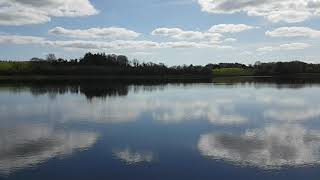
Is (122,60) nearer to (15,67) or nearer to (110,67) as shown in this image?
(110,67)

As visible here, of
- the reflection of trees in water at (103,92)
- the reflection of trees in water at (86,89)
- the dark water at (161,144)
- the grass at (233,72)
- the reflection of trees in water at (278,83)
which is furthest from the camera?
the grass at (233,72)

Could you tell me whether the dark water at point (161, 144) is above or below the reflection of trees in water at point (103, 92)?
above

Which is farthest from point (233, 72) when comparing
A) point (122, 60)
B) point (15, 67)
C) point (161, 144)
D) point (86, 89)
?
point (161, 144)

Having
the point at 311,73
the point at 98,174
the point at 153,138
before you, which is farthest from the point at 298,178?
the point at 311,73

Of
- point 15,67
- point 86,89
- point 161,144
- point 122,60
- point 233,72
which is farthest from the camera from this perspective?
point 233,72

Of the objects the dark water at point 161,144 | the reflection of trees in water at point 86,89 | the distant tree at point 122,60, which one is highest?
the distant tree at point 122,60

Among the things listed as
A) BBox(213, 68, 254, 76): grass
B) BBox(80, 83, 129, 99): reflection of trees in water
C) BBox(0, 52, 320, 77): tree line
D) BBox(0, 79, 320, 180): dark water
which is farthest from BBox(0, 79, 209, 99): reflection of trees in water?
BBox(213, 68, 254, 76): grass

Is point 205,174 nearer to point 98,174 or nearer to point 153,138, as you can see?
point 98,174

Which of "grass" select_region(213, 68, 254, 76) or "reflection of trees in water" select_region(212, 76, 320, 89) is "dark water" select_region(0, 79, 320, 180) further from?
"grass" select_region(213, 68, 254, 76)

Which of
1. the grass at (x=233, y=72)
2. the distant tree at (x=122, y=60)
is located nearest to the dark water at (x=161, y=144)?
the distant tree at (x=122, y=60)

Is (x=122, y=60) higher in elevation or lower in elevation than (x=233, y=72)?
higher

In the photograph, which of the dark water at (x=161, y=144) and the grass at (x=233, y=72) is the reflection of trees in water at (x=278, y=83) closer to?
the dark water at (x=161, y=144)

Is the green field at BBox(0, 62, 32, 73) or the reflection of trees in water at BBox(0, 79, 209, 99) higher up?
the green field at BBox(0, 62, 32, 73)

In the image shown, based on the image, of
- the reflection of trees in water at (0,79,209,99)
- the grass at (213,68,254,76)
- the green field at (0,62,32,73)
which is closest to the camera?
the reflection of trees in water at (0,79,209,99)
